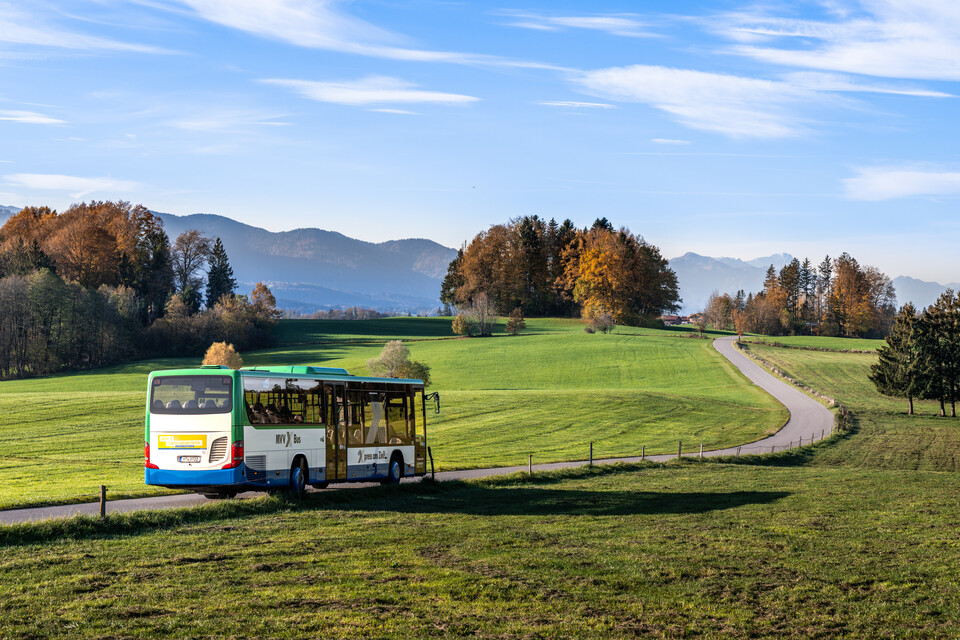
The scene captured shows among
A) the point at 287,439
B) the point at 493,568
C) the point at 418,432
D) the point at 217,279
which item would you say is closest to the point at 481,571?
the point at 493,568

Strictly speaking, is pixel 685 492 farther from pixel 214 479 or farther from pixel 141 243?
pixel 141 243

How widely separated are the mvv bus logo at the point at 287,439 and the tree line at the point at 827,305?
5548 inches

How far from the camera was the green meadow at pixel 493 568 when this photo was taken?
11062 mm

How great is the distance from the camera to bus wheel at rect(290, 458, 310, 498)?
22844 millimetres

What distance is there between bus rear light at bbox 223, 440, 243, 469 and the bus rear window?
914 millimetres

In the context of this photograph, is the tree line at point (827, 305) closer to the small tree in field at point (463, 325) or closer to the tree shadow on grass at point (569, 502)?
the small tree in field at point (463, 325)

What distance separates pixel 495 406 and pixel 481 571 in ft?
163

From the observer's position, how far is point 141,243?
126 meters

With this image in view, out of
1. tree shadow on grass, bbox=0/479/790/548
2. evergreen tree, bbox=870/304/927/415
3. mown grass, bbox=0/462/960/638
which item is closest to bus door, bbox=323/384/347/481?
tree shadow on grass, bbox=0/479/790/548

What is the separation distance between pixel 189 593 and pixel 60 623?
1.99m

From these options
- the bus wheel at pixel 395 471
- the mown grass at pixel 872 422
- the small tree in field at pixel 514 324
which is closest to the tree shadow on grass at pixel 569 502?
the bus wheel at pixel 395 471

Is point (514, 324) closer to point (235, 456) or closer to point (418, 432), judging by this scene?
point (418, 432)

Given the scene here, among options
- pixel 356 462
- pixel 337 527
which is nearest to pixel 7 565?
pixel 337 527

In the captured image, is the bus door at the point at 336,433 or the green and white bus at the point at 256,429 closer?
the green and white bus at the point at 256,429
